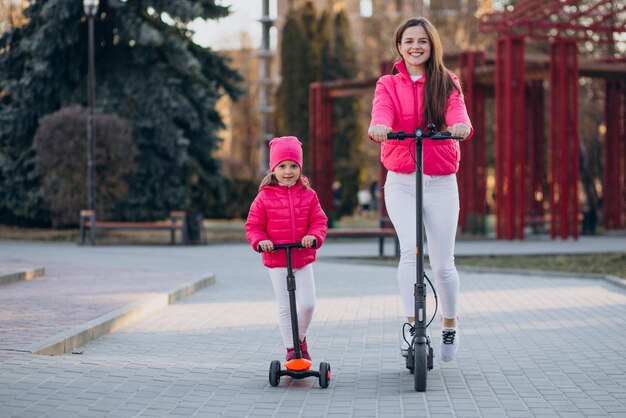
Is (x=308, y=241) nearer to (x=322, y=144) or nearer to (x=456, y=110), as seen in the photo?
(x=456, y=110)

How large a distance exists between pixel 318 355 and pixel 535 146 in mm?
29070

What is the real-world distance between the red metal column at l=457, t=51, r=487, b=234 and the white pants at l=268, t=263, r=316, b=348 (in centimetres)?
2368

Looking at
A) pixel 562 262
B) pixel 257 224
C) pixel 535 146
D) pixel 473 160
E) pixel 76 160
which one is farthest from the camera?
pixel 535 146

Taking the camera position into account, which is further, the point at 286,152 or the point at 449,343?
the point at 449,343

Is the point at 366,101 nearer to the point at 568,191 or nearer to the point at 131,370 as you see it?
the point at 568,191

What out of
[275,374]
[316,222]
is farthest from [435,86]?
[275,374]

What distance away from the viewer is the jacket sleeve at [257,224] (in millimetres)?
6613

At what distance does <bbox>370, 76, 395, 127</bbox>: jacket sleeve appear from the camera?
6.54 metres

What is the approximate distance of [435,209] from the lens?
6.79 meters

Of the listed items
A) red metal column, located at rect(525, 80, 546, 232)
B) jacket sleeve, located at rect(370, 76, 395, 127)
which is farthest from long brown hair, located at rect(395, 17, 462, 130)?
red metal column, located at rect(525, 80, 546, 232)

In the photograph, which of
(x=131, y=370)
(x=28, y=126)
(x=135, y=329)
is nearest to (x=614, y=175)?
(x=28, y=126)

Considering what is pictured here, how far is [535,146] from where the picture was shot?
119 feet

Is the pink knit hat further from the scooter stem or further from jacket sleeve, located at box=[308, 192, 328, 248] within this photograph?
the scooter stem

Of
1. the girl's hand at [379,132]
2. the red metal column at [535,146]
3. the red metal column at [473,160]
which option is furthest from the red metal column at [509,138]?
the girl's hand at [379,132]
